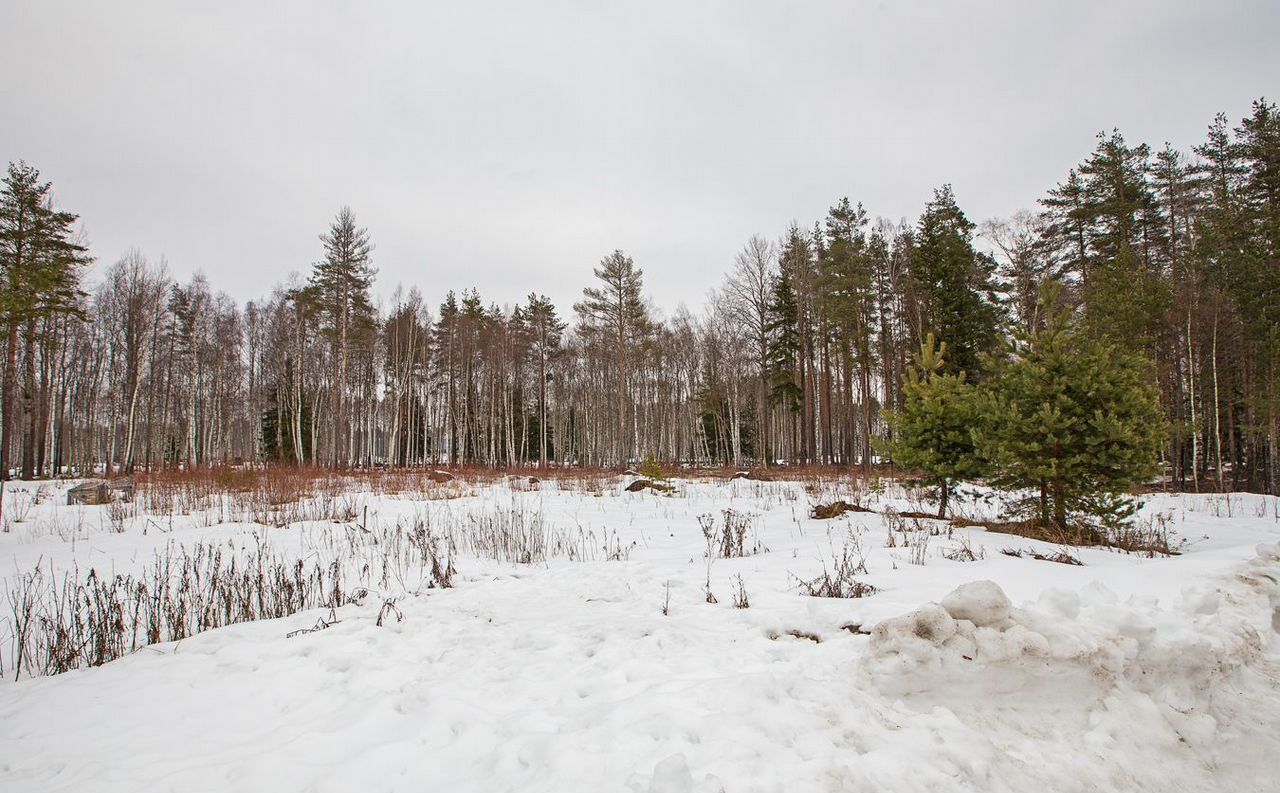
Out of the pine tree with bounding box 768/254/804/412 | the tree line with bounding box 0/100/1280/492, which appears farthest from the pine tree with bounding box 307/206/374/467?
the pine tree with bounding box 768/254/804/412

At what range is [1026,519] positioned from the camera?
8109 mm

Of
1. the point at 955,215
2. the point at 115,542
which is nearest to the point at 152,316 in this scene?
the point at 115,542

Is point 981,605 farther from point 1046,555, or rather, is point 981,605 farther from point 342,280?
point 342,280

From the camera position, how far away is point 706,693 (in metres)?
2.52

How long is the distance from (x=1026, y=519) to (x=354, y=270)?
26.5 metres

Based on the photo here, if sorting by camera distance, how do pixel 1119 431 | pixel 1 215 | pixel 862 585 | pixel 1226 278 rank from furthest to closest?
pixel 1 215 → pixel 1226 278 → pixel 1119 431 → pixel 862 585

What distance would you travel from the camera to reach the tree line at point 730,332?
1731 cm

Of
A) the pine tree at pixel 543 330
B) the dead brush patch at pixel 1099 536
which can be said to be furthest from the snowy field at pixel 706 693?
the pine tree at pixel 543 330

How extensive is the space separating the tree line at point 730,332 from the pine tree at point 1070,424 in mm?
443

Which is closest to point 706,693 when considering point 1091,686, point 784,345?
point 1091,686

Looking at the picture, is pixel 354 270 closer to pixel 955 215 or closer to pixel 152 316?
pixel 152 316

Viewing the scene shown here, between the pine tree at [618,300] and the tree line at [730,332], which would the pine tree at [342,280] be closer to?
the tree line at [730,332]

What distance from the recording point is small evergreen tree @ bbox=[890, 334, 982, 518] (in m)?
8.34

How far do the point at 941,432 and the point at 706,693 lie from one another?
7.65 metres
